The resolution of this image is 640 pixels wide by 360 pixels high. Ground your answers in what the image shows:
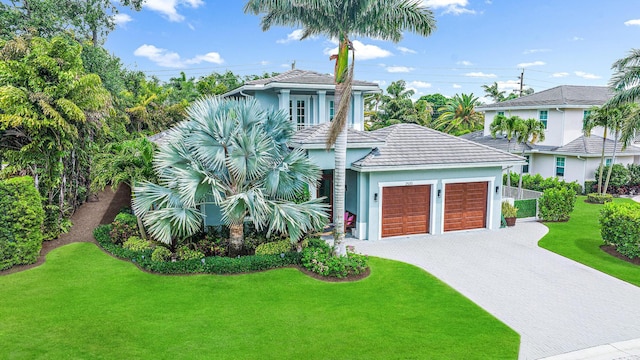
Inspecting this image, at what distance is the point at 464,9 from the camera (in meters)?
27.3

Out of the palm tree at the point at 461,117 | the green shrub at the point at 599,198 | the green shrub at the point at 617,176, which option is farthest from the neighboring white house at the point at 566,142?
the palm tree at the point at 461,117

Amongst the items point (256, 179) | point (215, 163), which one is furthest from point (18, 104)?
point (256, 179)

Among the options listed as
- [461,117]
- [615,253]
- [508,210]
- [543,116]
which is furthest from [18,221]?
[461,117]

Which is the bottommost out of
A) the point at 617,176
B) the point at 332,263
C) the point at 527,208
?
the point at 332,263

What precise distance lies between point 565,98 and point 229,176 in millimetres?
26104

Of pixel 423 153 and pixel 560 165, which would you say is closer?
pixel 423 153

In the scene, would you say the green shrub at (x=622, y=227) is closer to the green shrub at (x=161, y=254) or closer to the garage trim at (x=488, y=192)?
the garage trim at (x=488, y=192)

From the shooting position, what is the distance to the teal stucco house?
51.9ft

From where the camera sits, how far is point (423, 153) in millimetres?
16672

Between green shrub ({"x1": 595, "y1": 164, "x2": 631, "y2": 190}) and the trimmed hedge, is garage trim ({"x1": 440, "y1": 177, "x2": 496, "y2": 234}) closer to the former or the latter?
the trimmed hedge

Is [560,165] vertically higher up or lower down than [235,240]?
higher up

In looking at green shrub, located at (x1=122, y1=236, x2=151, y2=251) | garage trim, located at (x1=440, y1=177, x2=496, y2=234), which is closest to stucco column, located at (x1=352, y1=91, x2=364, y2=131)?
garage trim, located at (x1=440, y1=177, x2=496, y2=234)

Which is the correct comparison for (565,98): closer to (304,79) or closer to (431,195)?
(431,195)

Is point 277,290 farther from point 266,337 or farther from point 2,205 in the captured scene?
point 2,205
